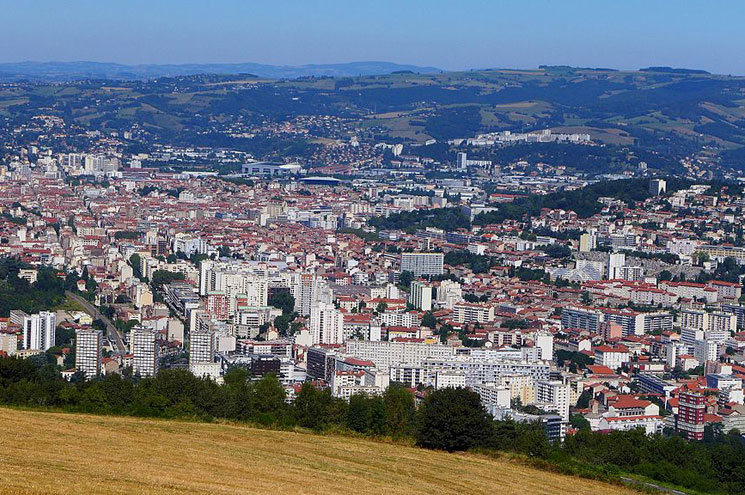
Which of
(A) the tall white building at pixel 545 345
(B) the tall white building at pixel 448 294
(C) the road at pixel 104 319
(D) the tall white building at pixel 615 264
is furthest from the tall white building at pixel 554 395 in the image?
(D) the tall white building at pixel 615 264

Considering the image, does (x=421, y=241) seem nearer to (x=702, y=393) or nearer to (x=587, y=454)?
(x=702, y=393)

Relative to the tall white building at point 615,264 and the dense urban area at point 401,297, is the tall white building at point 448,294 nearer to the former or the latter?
the dense urban area at point 401,297

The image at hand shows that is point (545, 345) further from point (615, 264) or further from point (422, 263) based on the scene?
point (615, 264)

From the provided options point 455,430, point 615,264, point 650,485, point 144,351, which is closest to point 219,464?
point 455,430

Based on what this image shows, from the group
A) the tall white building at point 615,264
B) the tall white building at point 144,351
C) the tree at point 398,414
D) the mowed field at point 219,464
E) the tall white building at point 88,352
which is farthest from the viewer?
the tall white building at point 615,264

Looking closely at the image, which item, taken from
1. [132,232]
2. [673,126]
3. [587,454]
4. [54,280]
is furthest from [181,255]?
[673,126]

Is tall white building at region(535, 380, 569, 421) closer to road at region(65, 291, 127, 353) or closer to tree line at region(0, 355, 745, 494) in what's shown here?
tree line at region(0, 355, 745, 494)
